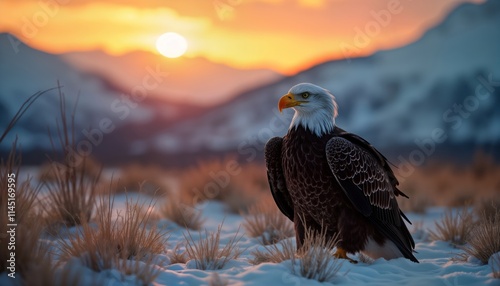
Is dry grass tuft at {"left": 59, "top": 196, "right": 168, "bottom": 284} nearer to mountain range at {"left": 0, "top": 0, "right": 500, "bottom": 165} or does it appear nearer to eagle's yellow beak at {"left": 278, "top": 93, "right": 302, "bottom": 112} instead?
eagle's yellow beak at {"left": 278, "top": 93, "right": 302, "bottom": 112}

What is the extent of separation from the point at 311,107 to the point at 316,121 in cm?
19

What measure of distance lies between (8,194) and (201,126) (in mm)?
58031

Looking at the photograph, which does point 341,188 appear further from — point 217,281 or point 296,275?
point 217,281

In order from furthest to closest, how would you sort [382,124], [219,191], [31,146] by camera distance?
[382,124]
[31,146]
[219,191]

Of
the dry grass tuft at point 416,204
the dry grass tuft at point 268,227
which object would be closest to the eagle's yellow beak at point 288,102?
the dry grass tuft at point 268,227

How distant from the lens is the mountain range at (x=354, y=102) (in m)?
48.5

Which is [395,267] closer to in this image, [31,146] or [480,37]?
[31,146]

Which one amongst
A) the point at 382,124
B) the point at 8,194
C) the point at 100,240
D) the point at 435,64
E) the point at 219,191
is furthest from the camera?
the point at 435,64

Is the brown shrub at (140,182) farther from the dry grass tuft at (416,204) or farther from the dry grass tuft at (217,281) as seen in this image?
the dry grass tuft at (217,281)

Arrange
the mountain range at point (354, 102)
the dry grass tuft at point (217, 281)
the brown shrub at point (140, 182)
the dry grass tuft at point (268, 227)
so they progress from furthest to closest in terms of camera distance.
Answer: the mountain range at point (354, 102) < the brown shrub at point (140, 182) < the dry grass tuft at point (268, 227) < the dry grass tuft at point (217, 281)

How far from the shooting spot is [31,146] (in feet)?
123

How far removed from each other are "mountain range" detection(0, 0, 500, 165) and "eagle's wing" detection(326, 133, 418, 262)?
34440 millimetres

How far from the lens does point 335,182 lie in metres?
5.30

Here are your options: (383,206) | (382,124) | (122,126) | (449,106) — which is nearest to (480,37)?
(449,106)
